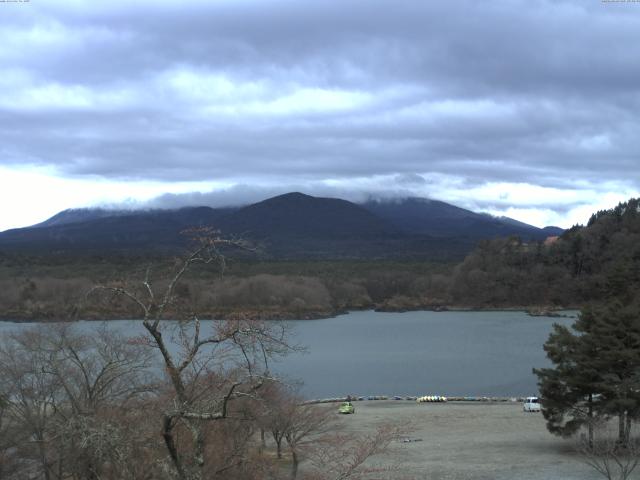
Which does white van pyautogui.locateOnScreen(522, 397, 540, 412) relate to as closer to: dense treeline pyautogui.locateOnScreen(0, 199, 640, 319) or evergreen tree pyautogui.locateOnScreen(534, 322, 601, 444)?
evergreen tree pyautogui.locateOnScreen(534, 322, 601, 444)

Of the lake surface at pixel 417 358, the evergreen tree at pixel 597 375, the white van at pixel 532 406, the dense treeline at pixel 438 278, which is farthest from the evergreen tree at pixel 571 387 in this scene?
the dense treeline at pixel 438 278

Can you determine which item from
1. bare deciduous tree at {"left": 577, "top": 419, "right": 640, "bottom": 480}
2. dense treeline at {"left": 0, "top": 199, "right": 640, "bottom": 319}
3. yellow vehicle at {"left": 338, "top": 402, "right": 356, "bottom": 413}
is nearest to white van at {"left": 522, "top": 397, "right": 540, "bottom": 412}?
yellow vehicle at {"left": 338, "top": 402, "right": 356, "bottom": 413}

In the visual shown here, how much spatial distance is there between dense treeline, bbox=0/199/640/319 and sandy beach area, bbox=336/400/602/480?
5261 centimetres

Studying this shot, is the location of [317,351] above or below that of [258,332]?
below

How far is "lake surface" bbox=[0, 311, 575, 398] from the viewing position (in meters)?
42.2

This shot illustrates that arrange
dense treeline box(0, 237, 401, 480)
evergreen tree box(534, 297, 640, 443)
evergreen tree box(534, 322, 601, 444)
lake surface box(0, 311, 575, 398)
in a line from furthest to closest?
lake surface box(0, 311, 575, 398)
evergreen tree box(534, 322, 601, 444)
evergreen tree box(534, 297, 640, 443)
dense treeline box(0, 237, 401, 480)

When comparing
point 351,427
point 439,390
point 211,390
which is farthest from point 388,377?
point 211,390

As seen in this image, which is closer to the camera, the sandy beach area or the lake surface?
the sandy beach area

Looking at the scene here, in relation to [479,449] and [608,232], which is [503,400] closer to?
[479,449]

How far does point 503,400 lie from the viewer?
37.5 meters

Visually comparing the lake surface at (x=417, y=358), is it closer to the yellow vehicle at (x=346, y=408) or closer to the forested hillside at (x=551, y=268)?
the yellow vehicle at (x=346, y=408)

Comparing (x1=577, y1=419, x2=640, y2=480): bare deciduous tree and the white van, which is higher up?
(x1=577, y1=419, x2=640, y2=480): bare deciduous tree

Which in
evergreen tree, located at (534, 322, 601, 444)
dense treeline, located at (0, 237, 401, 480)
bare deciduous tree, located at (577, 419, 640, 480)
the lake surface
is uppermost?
dense treeline, located at (0, 237, 401, 480)

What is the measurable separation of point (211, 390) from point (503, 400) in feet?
105
